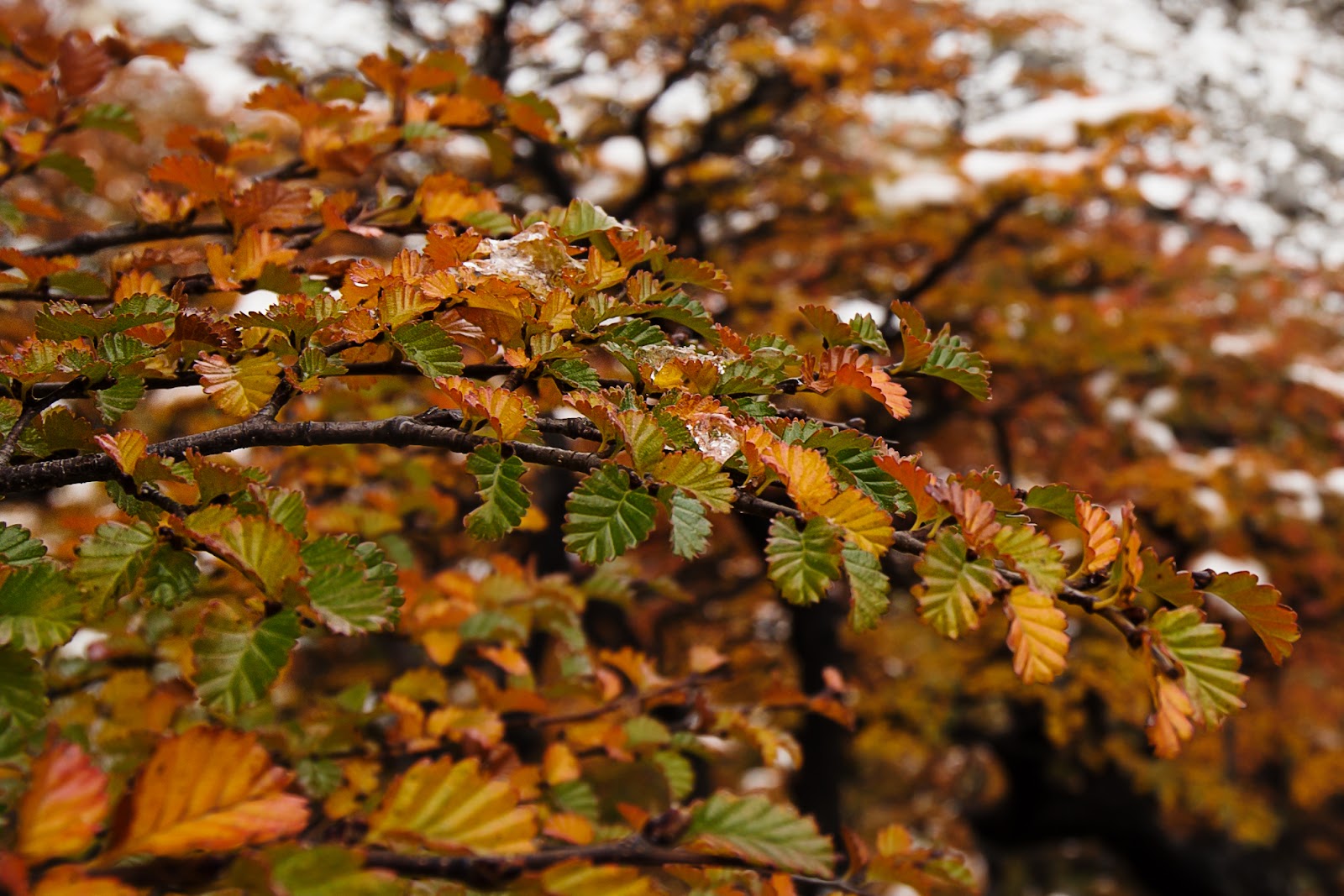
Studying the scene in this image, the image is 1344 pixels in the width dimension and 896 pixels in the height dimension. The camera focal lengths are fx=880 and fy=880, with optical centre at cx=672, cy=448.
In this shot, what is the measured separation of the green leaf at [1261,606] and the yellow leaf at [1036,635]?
17 centimetres

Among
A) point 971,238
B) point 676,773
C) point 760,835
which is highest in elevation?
point 760,835

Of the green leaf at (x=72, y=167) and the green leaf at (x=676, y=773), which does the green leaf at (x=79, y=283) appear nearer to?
the green leaf at (x=72, y=167)

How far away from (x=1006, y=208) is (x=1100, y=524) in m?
4.87

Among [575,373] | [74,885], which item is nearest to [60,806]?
[74,885]

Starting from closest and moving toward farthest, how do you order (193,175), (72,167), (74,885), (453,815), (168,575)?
(74,885), (453,815), (168,575), (193,175), (72,167)

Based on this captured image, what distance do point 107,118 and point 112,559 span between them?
135 cm

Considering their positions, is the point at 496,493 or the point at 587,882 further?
the point at 496,493

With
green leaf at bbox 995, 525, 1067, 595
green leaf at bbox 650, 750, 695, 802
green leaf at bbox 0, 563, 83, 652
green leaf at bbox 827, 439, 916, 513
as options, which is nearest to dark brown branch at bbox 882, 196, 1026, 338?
green leaf at bbox 650, 750, 695, 802

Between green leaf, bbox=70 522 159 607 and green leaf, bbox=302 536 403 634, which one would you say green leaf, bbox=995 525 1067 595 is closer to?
green leaf, bbox=302 536 403 634

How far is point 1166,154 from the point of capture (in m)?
6.66

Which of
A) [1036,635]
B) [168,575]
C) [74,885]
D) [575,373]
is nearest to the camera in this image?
[74,885]

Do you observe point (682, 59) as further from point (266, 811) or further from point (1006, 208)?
point (266, 811)

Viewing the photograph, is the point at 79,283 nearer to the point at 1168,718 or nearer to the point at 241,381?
the point at 241,381

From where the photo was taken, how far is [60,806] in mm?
545
